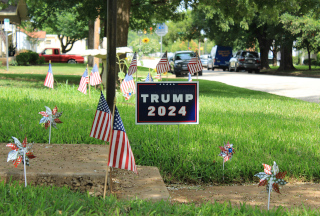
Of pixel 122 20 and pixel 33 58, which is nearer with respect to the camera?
pixel 122 20

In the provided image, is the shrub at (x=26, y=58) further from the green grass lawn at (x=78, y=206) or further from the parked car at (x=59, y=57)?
the green grass lawn at (x=78, y=206)

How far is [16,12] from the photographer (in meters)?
26.0

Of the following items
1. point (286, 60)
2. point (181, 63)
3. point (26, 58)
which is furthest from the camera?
point (286, 60)

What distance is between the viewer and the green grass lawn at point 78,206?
322 cm

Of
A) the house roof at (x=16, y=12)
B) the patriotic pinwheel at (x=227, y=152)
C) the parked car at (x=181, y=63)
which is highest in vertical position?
the house roof at (x=16, y=12)

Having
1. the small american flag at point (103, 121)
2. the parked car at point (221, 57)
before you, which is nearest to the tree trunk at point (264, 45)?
the parked car at point (221, 57)

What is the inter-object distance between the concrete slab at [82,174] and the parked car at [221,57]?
3978cm

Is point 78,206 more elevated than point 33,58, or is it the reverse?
point 33,58

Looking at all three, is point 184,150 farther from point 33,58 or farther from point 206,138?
point 33,58

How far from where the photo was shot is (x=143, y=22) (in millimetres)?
22266

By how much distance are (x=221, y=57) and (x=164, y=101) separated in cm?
4020

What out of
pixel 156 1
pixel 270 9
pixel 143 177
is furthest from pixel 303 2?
pixel 143 177

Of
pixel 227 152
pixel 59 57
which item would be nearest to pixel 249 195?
pixel 227 152

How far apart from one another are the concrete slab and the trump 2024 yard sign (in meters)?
0.65
